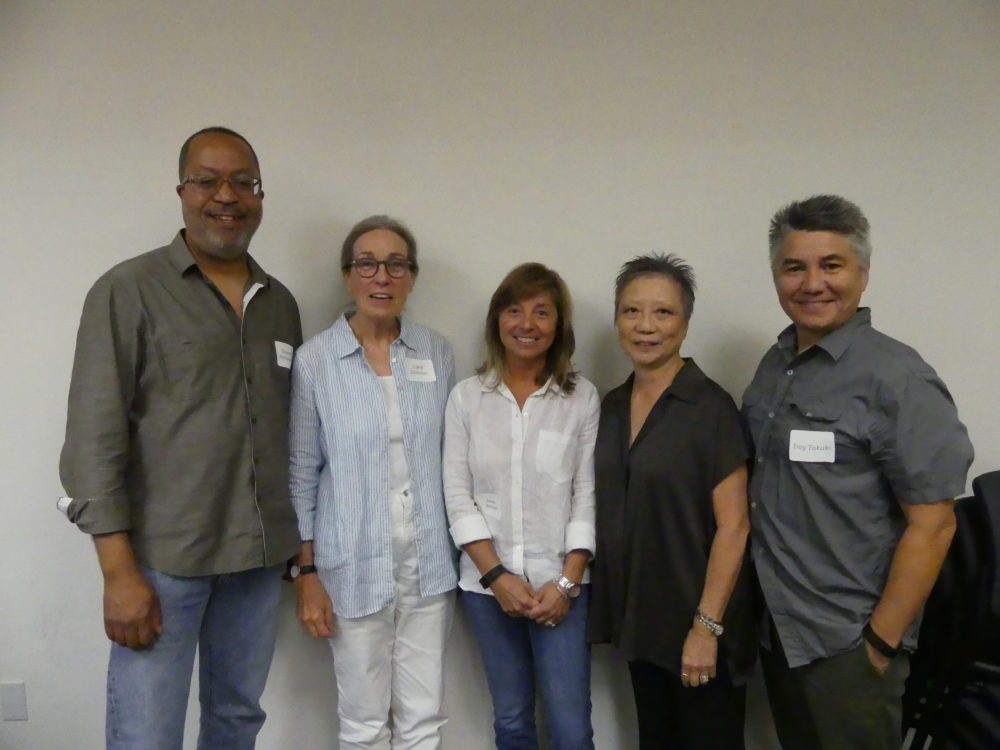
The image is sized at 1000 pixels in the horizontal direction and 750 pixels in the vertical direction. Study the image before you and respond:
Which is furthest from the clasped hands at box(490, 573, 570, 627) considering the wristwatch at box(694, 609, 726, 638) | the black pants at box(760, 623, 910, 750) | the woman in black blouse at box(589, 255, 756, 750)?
the black pants at box(760, 623, 910, 750)

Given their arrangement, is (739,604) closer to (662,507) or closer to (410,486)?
(662,507)

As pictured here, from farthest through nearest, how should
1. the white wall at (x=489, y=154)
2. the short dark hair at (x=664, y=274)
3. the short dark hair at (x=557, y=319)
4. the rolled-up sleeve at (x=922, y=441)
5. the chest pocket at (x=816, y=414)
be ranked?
the white wall at (x=489, y=154) → the short dark hair at (x=557, y=319) → the short dark hair at (x=664, y=274) → the chest pocket at (x=816, y=414) → the rolled-up sleeve at (x=922, y=441)

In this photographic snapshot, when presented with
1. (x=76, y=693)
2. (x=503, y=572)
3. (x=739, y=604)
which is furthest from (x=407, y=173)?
(x=76, y=693)

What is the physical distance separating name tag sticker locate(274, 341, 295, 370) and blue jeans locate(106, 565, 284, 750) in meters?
0.61

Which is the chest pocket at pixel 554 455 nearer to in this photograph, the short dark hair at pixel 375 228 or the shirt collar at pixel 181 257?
the short dark hair at pixel 375 228

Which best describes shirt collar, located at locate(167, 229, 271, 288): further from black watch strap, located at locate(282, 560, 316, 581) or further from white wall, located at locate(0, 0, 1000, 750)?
black watch strap, located at locate(282, 560, 316, 581)

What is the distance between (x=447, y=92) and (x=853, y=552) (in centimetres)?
188

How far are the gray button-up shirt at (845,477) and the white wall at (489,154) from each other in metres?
0.65

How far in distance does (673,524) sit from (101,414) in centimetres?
145

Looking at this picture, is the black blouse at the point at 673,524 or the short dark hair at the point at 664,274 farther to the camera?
the short dark hair at the point at 664,274

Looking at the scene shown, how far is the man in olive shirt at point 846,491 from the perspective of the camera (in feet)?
4.34

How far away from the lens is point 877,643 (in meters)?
1.37

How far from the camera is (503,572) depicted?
1.67 metres

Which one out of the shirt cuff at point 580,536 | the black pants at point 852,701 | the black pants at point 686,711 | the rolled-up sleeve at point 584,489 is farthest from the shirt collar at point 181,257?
the black pants at point 852,701
